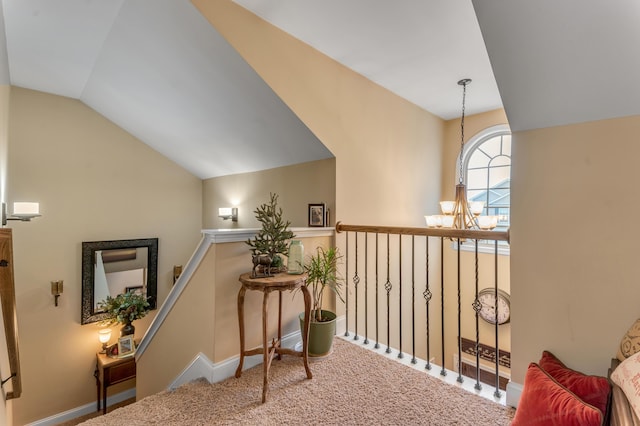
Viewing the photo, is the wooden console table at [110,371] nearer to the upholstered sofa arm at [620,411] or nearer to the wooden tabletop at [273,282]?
the wooden tabletop at [273,282]

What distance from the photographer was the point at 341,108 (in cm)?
300

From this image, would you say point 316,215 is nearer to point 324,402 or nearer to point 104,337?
point 324,402

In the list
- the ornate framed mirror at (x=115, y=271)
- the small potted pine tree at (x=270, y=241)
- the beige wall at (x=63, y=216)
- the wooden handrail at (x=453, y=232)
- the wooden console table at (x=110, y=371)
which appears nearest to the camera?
the wooden handrail at (x=453, y=232)

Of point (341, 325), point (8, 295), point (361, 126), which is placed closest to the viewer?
point (8, 295)

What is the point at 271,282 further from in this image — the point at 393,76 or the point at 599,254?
the point at 393,76

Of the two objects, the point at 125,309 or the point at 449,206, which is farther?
the point at 125,309

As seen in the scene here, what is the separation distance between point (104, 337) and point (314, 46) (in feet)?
16.2

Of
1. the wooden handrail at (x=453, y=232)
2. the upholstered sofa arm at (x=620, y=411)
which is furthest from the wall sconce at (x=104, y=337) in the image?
the upholstered sofa arm at (x=620, y=411)

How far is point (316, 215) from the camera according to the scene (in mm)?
3006

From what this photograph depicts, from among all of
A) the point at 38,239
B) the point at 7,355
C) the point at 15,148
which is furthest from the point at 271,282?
the point at 15,148

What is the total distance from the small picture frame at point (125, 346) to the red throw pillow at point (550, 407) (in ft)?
16.3

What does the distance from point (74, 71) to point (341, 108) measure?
317cm

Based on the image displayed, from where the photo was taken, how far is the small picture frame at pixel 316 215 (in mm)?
2982

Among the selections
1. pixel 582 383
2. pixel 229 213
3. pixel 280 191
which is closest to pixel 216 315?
pixel 280 191
